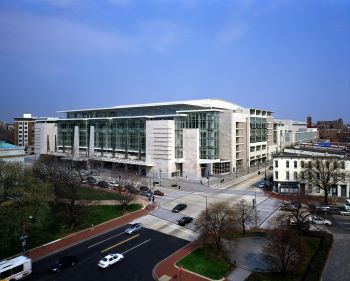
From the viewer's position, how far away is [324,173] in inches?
2285

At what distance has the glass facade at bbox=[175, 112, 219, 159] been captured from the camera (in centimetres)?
8500

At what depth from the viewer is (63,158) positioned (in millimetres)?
107000

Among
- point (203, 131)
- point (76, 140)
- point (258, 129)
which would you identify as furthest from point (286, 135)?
point (76, 140)

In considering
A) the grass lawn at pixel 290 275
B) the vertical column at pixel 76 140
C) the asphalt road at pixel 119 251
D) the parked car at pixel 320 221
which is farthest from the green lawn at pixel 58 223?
the vertical column at pixel 76 140

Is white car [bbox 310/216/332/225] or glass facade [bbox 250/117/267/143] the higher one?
glass facade [bbox 250/117/267/143]

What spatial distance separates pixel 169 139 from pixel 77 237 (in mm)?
43235

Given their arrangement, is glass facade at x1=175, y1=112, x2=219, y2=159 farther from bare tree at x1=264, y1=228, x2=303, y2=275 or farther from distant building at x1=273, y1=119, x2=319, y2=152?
bare tree at x1=264, y1=228, x2=303, y2=275

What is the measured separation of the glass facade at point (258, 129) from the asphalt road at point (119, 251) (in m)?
65.0

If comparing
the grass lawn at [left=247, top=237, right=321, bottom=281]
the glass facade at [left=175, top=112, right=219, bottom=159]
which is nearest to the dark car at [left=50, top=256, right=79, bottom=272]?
the grass lawn at [left=247, top=237, right=321, bottom=281]

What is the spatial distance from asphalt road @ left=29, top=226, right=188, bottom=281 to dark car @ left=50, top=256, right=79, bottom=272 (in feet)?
1.39

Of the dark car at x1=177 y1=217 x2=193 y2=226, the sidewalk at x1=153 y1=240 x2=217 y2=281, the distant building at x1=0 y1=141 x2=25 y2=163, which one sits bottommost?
the sidewalk at x1=153 y1=240 x2=217 y2=281

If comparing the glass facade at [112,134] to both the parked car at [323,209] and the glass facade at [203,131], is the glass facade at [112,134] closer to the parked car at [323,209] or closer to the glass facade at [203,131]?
the glass facade at [203,131]

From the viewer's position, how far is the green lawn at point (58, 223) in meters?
39.5

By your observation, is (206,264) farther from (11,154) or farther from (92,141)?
(92,141)
